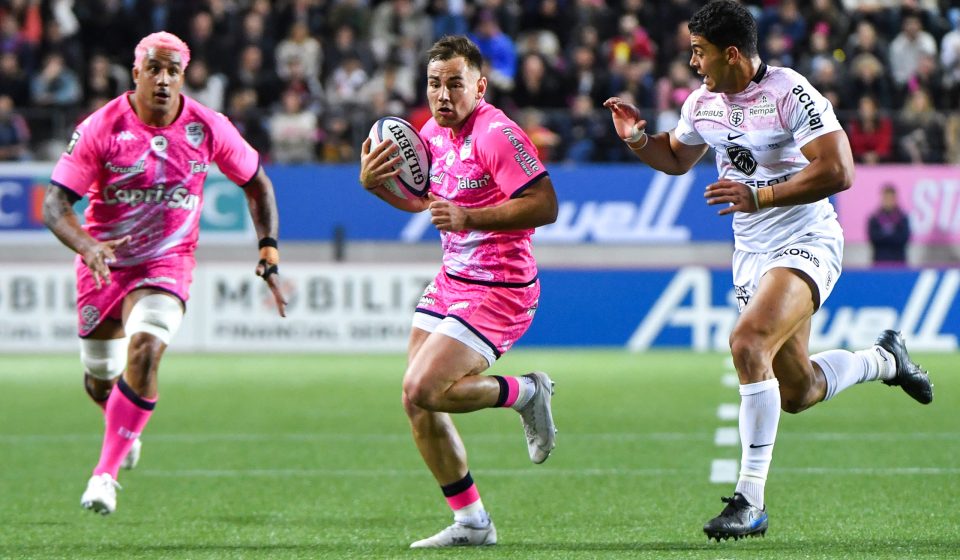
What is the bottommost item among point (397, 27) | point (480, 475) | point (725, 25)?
point (480, 475)

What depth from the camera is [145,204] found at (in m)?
7.86

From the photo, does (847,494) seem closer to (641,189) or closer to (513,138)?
(513,138)

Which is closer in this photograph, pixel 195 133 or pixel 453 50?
pixel 453 50

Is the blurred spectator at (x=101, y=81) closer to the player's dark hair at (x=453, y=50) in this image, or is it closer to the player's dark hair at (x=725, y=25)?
the player's dark hair at (x=453, y=50)

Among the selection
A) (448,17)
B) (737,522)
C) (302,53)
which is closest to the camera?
(737,522)

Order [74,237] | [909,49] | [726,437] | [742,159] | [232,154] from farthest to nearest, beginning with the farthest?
1. [909,49]
2. [726,437]
3. [232,154]
4. [74,237]
5. [742,159]

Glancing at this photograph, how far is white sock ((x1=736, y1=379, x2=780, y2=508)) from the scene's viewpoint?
6402mm

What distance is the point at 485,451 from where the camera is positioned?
10.1 m

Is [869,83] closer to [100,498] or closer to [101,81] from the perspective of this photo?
[101,81]

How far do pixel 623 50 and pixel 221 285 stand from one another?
631 centimetres

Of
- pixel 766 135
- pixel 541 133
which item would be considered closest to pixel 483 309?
pixel 766 135

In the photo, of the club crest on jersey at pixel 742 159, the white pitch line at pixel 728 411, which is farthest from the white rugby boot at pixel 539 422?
the white pitch line at pixel 728 411

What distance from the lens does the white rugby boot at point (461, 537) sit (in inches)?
256

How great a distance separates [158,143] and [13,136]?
12.0 metres
